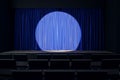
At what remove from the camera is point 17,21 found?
17.1 metres

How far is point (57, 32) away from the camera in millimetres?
17344

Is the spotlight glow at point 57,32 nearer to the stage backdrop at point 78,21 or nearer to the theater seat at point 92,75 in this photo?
the stage backdrop at point 78,21

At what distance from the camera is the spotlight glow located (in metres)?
17.1

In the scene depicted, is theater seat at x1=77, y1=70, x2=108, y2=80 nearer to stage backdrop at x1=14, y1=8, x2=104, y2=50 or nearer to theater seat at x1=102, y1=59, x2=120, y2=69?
theater seat at x1=102, y1=59, x2=120, y2=69

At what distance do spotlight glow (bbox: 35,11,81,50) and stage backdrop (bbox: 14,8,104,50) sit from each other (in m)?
0.24

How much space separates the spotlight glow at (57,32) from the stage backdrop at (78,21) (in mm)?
243

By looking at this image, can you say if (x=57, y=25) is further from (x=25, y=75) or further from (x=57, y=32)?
(x=25, y=75)

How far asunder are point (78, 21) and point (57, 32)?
1437mm

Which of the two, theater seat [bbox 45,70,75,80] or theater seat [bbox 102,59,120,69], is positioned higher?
theater seat [bbox 45,70,75,80]

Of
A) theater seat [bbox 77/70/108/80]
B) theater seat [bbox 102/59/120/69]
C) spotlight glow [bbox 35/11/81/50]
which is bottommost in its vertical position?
theater seat [bbox 102/59/120/69]

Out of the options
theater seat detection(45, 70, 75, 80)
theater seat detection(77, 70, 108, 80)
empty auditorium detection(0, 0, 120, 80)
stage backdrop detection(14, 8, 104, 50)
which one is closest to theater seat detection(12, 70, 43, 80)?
theater seat detection(45, 70, 75, 80)

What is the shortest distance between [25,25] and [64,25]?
235 centimetres

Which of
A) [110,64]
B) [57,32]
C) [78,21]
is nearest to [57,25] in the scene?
[57,32]

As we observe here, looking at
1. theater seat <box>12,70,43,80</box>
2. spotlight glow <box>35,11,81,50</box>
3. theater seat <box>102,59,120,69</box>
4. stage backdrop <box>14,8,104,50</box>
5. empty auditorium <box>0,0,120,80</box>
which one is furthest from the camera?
spotlight glow <box>35,11,81,50</box>
